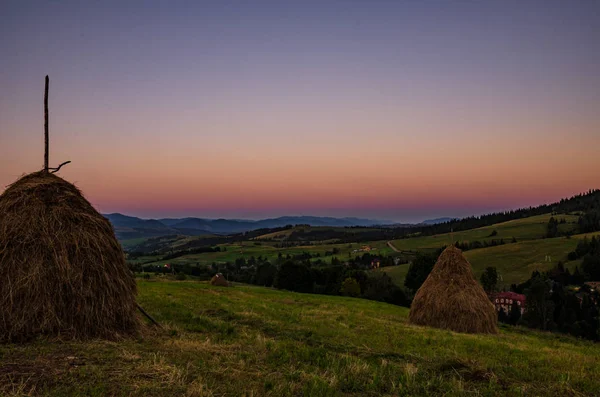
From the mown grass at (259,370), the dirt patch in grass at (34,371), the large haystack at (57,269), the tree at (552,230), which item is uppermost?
the large haystack at (57,269)

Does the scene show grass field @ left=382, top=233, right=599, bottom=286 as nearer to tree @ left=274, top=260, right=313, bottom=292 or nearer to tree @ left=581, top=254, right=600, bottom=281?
tree @ left=581, top=254, right=600, bottom=281

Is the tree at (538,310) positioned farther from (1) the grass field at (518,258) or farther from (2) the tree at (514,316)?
(1) the grass field at (518,258)

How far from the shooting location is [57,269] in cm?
964

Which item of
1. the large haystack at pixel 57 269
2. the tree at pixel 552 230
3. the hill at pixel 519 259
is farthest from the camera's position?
the tree at pixel 552 230

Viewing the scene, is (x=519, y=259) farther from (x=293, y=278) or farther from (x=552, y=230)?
(x=293, y=278)

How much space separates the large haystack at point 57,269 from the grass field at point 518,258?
111 metres

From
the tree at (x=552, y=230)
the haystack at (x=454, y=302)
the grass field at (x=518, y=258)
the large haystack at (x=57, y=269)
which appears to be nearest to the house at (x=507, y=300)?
the grass field at (x=518, y=258)

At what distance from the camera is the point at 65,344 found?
8.48 m

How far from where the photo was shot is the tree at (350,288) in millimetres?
73188

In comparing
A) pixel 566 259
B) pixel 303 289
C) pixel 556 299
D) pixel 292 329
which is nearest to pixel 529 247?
pixel 566 259

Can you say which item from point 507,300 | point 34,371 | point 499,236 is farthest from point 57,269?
point 499,236

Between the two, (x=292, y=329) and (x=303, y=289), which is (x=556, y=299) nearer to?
(x=303, y=289)

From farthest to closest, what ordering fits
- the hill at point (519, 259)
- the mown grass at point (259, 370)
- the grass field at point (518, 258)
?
the grass field at point (518, 258) < the hill at point (519, 259) < the mown grass at point (259, 370)

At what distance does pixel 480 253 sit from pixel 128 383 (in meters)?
162
